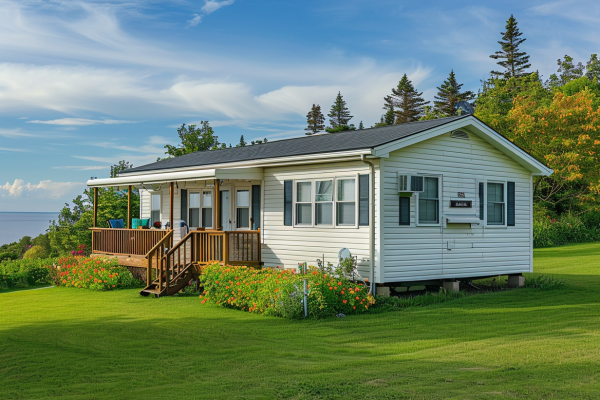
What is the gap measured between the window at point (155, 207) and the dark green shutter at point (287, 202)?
20.6 ft

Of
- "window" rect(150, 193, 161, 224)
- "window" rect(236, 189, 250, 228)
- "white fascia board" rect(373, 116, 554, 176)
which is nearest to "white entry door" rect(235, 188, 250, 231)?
"window" rect(236, 189, 250, 228)

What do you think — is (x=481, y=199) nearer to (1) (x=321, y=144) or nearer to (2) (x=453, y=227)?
(2) (x=453, y=227)

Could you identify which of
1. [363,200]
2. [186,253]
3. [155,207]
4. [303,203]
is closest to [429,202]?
[363,200]

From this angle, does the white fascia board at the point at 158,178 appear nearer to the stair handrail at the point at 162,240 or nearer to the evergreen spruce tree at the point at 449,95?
the stair handrail at the point at 162,240

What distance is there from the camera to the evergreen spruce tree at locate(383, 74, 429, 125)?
60875mm

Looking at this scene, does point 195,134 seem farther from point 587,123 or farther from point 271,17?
point 587,123

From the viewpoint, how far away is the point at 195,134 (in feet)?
105

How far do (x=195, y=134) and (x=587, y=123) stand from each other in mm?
20411

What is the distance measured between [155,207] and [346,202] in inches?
335

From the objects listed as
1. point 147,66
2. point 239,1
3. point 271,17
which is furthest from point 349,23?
point 147,66

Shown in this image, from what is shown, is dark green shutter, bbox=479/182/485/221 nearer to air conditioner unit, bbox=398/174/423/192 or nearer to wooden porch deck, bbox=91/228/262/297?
air conditioner unit, bbox=398/174/423/192

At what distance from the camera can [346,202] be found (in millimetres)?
13336

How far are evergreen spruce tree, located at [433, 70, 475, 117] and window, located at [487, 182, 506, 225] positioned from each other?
43.5 metres

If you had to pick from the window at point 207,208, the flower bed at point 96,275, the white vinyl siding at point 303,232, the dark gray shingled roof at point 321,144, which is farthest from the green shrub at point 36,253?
the white vinyl siding at point 303,232
